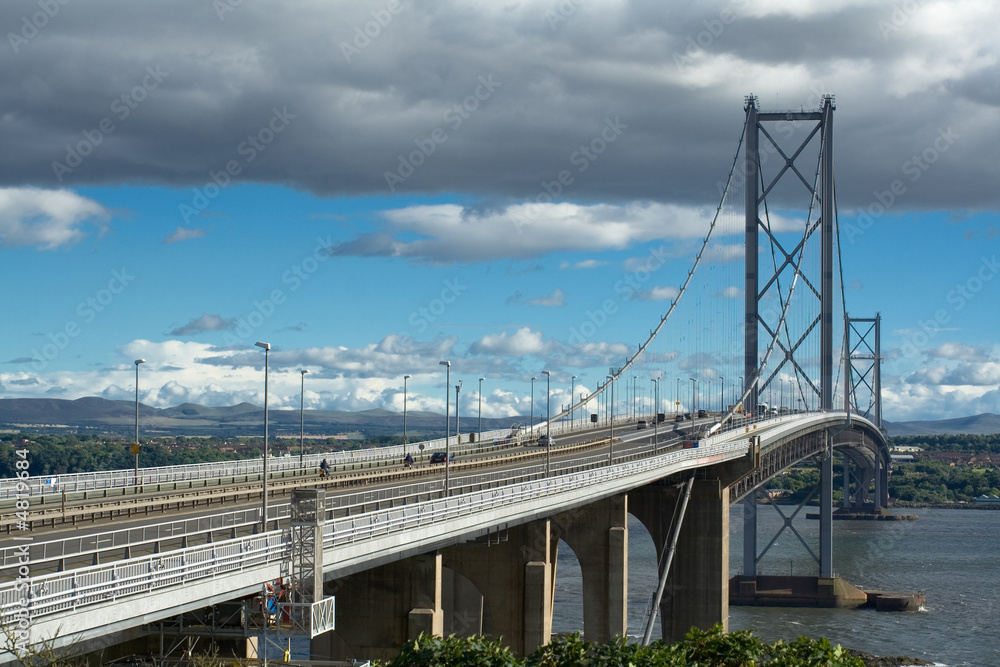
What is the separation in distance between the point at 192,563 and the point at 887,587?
241ft

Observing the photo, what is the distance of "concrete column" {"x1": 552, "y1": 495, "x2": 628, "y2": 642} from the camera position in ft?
172

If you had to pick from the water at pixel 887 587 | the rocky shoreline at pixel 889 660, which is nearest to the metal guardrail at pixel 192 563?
the rocky shoreline at pixel 889 660

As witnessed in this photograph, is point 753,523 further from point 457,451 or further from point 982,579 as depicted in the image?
point 457,451

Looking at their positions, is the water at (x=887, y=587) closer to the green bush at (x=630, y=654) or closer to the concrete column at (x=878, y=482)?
the concrete column at (x=878, y=482)

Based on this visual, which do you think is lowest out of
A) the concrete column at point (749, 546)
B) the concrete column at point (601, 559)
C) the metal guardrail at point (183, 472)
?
the concrete column at point (749, 546)

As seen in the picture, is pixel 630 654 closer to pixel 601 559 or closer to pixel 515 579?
pixel 515 579

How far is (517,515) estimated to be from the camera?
36.7 meters

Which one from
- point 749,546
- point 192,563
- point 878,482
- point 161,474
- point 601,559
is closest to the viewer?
point 192,563

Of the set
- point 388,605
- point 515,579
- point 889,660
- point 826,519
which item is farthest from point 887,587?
point 388,605

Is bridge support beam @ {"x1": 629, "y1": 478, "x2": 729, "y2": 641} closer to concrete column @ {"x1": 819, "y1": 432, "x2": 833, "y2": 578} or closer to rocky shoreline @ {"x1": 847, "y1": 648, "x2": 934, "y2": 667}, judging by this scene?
rocky shoreline @ {"x1": 847, "y1": 648, "x2": 934, "y2": 667}

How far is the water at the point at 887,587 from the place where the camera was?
6681cm

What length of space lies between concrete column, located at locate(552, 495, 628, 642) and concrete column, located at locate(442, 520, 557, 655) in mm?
9025

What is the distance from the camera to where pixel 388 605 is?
34.3 m

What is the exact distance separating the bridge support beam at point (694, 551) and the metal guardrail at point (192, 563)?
31.5 m
